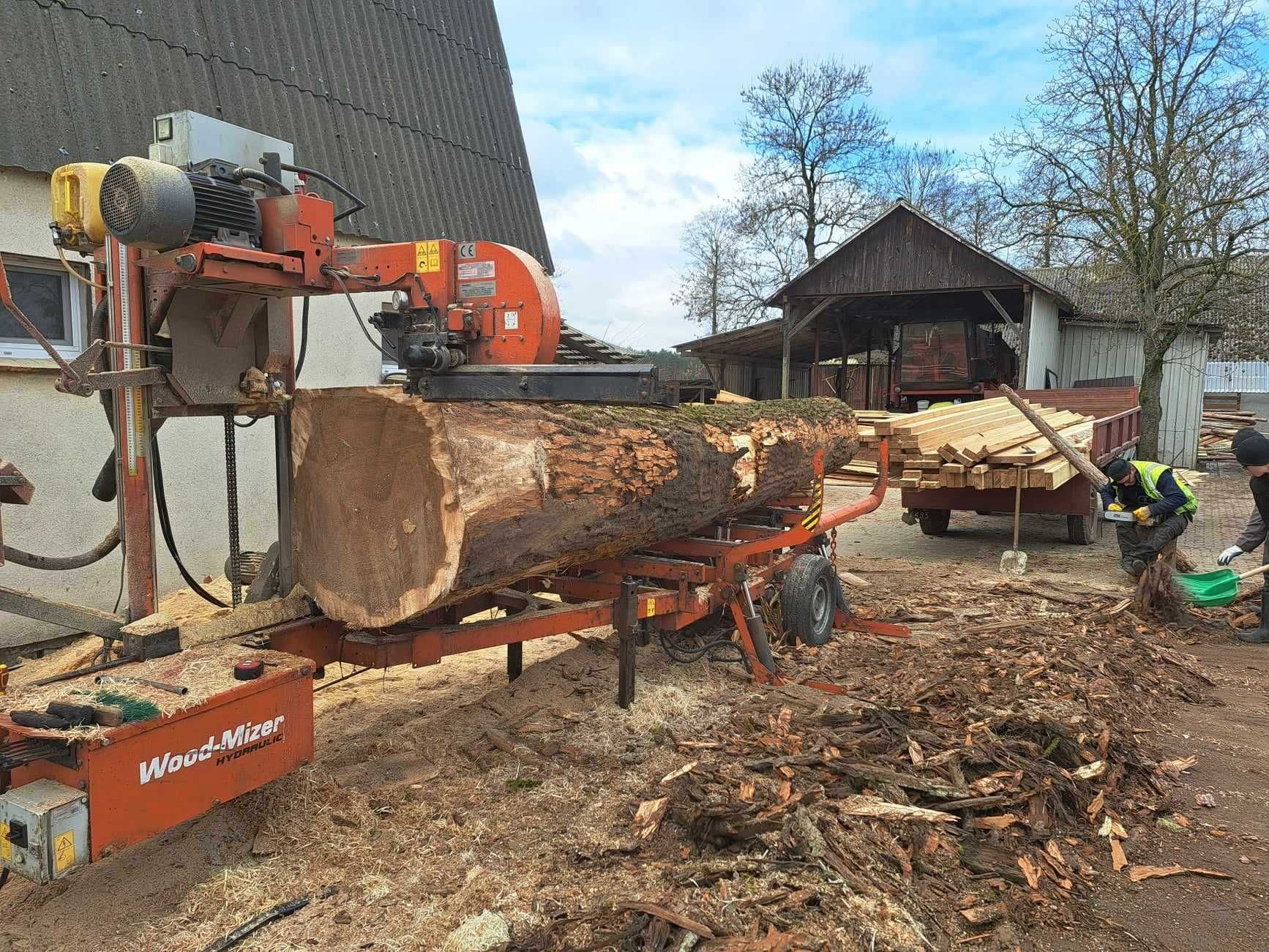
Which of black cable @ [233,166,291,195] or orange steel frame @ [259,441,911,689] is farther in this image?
orange steel frame @ [259,441,911,689]

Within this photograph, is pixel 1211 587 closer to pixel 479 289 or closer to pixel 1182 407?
pixel 479 289

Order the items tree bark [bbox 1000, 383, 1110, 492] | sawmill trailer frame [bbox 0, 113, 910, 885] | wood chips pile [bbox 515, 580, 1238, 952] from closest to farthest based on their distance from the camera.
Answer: sawmill trailer frame [bbox 0, 113, 910, 885] → wood chips pile [bbox 515, 580, 1238, 952] → tree bark [bbox 1000, 383, 1110, 492]

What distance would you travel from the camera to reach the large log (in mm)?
3541

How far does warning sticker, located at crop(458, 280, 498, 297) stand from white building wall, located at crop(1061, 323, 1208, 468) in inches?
843

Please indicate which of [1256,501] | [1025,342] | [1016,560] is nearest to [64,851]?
[1256,501]

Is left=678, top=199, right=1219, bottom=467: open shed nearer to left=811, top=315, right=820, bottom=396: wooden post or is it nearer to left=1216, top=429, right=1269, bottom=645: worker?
left=811, top=315, right=820, bottom=396: wooden post

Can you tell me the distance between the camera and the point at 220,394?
3.64 meters

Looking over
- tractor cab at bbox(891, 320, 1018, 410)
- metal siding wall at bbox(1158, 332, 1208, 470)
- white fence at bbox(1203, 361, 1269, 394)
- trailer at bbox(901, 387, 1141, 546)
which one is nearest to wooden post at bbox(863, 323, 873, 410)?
tractor cab at bbox(891, 320, 1018, 410)

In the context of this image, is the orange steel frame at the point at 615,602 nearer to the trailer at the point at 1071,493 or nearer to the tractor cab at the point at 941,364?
the trailer at the point at 1071,493

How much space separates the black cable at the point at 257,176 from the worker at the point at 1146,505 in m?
7.30

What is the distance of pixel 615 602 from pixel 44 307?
4.84m

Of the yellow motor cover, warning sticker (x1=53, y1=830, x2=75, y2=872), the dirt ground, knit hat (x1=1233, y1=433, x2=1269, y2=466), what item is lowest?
the dirt ground

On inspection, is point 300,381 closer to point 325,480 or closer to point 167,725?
point 325,480

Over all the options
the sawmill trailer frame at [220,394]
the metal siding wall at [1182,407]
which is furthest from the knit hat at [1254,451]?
the metal siding wall at [1182,407]
